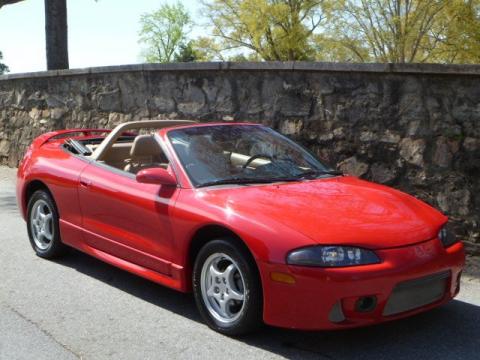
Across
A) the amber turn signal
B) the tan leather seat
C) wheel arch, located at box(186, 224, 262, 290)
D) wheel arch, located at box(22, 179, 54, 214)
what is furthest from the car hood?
wheel arch, located at box(22, 179, 54, 214)

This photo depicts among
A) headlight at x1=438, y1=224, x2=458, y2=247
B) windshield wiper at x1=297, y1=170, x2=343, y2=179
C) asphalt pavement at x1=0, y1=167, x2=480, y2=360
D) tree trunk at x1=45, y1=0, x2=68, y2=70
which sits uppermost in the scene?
tree trunk at x1=45, y1=0, x2=68, y2=70

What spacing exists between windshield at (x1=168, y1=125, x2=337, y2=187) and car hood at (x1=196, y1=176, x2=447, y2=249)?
20 cm

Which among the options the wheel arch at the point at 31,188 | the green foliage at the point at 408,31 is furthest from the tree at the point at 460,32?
the wheel arch at the point at 31,188

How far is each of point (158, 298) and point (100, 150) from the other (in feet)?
4.72

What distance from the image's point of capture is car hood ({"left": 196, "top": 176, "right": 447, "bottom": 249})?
12.0 ft

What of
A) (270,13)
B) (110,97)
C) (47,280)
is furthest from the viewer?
(270,13)

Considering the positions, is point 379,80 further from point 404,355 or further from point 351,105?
point 404,355

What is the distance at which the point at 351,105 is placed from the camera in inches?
276

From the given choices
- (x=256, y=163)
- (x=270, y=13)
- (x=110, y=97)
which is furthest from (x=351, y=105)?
(x=270, y=13)

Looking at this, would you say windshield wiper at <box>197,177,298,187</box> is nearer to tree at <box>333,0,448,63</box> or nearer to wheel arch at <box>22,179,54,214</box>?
wheel arch at <box>22,179,54,214</box>

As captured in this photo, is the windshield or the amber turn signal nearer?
the amber turn signal

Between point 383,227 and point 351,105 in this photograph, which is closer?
point 383,227

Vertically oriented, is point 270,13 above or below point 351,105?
above

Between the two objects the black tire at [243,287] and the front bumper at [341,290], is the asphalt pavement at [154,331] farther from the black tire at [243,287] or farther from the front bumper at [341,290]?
the front bumper at [341,290]
